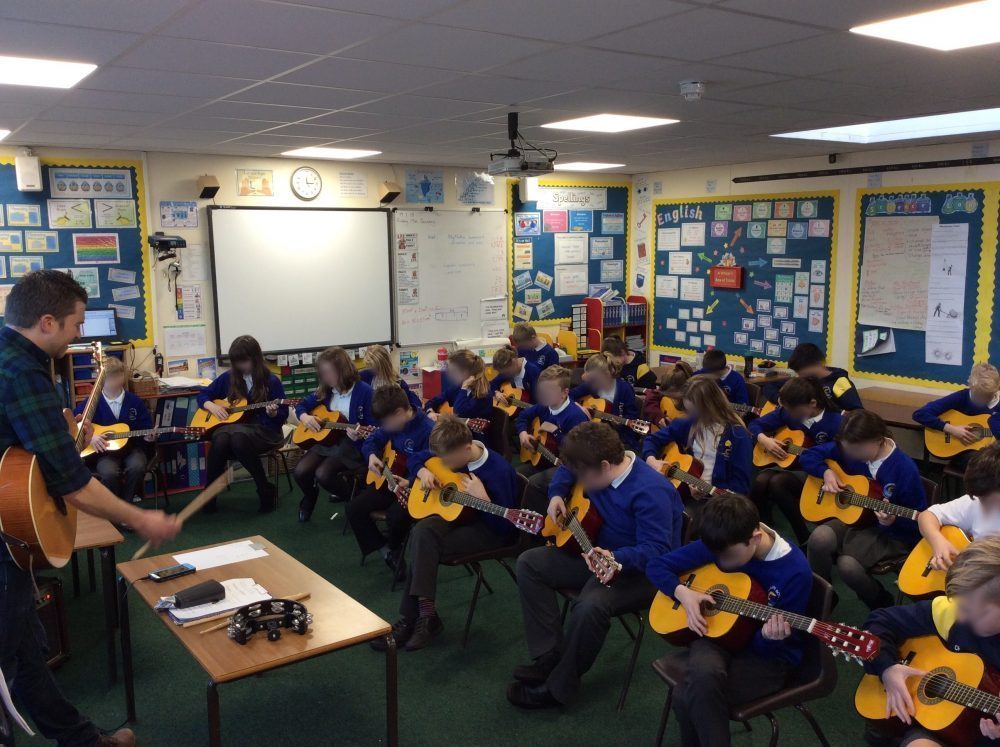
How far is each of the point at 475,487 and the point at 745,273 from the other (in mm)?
5485

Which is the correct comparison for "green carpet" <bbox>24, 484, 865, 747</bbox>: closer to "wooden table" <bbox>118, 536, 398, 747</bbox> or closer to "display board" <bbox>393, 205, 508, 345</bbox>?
"wooden table" <bbox>118, 536, 398, 747</bbox>

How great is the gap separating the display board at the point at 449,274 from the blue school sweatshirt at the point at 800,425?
4.10 m

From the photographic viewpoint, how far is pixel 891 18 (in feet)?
9.66

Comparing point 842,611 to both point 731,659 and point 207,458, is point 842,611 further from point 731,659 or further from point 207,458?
point 207,458

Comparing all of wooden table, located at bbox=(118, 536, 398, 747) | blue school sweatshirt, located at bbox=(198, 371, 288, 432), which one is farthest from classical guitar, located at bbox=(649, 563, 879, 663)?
blue school sweatshirt, located at bbox=(198, 371, 288, 432)

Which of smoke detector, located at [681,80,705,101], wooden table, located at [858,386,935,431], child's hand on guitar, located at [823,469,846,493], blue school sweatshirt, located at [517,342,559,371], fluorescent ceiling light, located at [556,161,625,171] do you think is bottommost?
wooden table, located at [858,386,935,431]

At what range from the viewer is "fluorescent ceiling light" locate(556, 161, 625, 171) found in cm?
802

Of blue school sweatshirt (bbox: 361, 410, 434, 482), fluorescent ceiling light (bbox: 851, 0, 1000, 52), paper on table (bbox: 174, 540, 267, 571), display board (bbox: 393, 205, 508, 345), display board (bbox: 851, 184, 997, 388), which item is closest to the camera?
fluorescent ceiling light (bbox: 851, 0, 1000, 52)

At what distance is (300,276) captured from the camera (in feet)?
24.7

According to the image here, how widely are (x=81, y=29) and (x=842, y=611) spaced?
14.2ft

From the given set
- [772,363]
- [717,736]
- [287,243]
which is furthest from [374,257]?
[717,736]

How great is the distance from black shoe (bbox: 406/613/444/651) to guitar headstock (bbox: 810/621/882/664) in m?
1.97

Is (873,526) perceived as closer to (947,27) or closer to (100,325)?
(947,27)

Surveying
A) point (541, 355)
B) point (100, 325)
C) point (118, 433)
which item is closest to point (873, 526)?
point (541, 355)
